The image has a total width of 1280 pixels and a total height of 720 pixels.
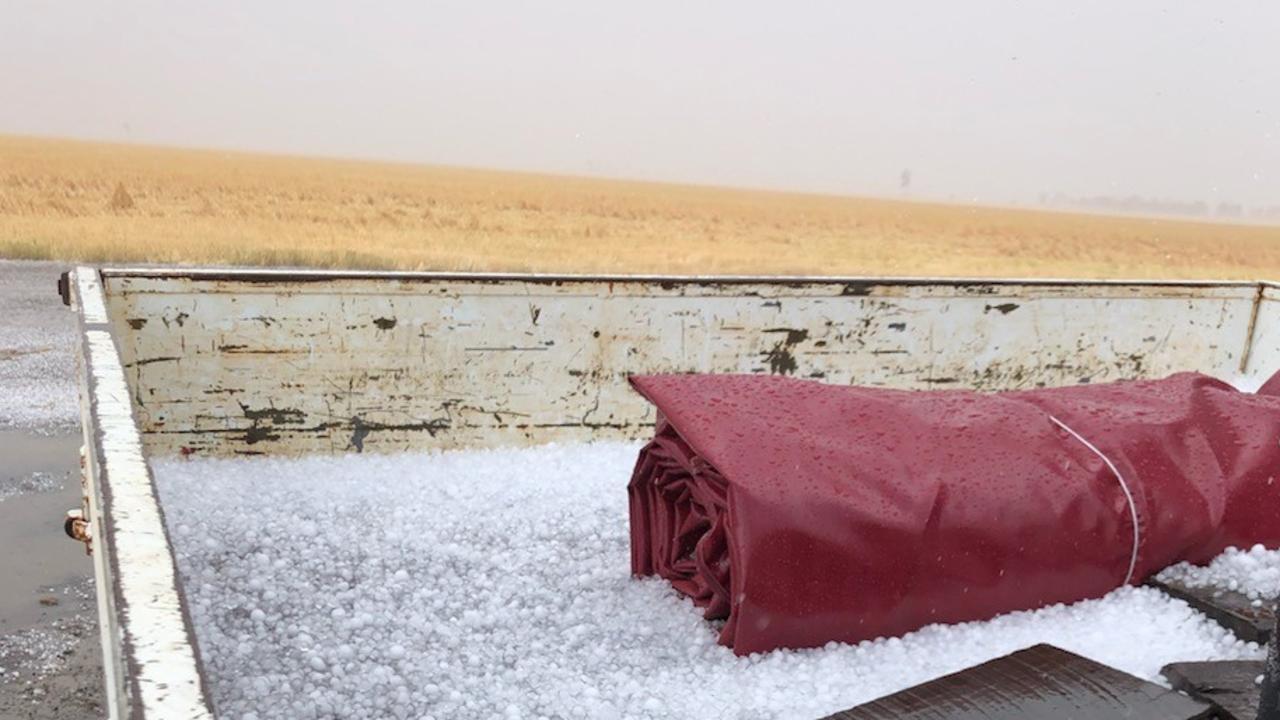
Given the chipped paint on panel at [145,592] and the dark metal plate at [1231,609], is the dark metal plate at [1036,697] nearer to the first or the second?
the dark metal plate at [1231,609]

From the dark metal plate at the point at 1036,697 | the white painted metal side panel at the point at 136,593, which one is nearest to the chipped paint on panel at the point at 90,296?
the white painted metal side panel at the point at 136,593

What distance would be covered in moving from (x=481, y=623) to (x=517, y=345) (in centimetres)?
117

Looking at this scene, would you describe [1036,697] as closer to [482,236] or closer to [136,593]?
[136,593]

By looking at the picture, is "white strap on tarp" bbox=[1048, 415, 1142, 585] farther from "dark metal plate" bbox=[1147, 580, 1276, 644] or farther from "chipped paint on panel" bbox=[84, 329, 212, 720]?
"chipped paint on panel" bbox=[84, 329, 212, 720]

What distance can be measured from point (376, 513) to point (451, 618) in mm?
604

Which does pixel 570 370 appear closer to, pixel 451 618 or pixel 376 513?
pixel 376 513

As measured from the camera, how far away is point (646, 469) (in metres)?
2.37

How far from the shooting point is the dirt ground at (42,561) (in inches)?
93.4

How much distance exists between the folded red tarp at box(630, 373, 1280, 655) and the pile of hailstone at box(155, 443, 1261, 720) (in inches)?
2.9

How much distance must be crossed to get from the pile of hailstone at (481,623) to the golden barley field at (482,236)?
21.5ft

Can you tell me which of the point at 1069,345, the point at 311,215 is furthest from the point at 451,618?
the point at 311,215

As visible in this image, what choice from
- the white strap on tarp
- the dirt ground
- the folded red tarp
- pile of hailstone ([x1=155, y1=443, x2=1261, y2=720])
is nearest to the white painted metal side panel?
pile of hailstone ([x1=155, y1=443, x2=1261, y2=720])

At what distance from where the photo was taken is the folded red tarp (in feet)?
6.45

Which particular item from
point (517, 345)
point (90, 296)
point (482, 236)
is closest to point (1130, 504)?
point (517, 345)
